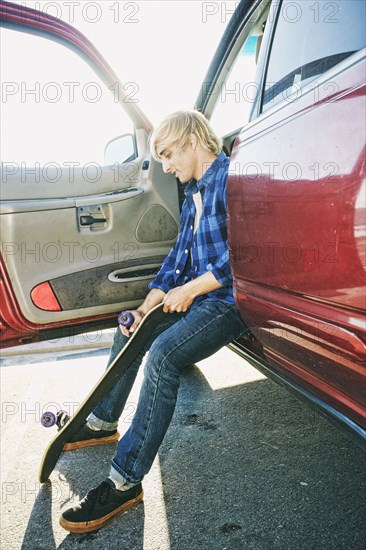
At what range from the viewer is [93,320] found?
7.72ft

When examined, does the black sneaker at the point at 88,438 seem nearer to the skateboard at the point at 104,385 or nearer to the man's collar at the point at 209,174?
the skateboard at the point at 104,385

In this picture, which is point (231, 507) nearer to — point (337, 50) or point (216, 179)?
point (216, 179)

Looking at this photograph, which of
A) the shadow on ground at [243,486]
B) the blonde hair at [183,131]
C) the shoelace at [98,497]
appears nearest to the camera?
the shadow on ground at [243,486]

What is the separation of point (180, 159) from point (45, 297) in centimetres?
92

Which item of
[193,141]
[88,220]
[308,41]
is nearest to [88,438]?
[88,220]

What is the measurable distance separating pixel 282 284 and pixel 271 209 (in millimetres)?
211

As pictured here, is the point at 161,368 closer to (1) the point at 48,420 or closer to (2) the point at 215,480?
(2) the point at 215,480

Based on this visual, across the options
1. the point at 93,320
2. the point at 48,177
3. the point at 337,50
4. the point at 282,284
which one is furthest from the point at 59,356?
the point at 337,50

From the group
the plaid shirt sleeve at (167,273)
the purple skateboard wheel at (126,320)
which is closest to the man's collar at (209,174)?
the plaid shirt sleeve at (167,273)

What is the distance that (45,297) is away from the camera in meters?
2.21

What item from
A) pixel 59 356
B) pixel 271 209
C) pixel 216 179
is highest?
pixel 216 179

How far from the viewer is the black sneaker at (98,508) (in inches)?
65.9

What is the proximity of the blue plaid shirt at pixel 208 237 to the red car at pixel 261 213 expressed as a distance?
0.26 metres

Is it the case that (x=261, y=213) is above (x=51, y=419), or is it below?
above
